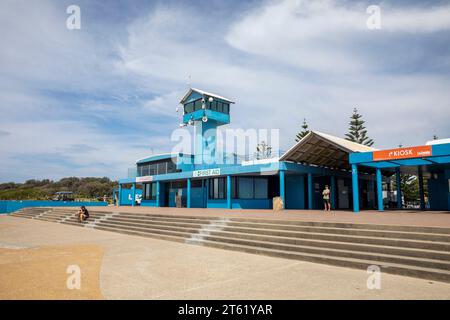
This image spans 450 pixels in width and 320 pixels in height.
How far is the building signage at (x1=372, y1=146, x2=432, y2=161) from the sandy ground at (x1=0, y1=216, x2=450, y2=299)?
33.5ft

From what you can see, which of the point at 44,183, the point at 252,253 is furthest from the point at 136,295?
the point at 44,183

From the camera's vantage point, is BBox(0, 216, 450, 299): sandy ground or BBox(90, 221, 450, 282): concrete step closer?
BBox(0, 216, 450, 299): sandy ground

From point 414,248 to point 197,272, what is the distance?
17.1ft

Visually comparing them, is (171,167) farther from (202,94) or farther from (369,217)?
(369,217)

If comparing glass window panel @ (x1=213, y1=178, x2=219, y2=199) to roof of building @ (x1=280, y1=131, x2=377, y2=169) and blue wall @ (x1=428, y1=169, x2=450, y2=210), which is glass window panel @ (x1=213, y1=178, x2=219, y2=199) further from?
blue wall @ (x1=428, y1=169, x2=450, y2=210)

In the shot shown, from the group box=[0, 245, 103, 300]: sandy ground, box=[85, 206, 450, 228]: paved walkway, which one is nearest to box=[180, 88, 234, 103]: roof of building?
box=[85, 206, 450, 228]: paved walkway

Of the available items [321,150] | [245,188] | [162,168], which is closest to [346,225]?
[321,150]

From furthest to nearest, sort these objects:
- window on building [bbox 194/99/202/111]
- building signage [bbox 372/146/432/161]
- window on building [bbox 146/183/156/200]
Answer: window on building [bbox 146/183/156/200] < window on building [bbox 194/99/202/111] < building signage [bbox 372/146/432/161]

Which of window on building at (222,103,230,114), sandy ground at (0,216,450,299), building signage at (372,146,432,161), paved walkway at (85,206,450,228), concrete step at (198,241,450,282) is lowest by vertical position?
sandy ground at (0,216,450,299)

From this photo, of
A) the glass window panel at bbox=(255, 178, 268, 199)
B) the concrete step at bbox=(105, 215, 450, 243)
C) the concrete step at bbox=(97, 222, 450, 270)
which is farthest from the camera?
the glass window panel at bbox=(255, 178, 268, 199)

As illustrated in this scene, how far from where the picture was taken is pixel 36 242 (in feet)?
38.6

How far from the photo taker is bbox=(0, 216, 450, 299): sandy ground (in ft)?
17.2

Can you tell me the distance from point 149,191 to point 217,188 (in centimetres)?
1040

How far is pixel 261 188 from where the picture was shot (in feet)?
81.6
